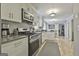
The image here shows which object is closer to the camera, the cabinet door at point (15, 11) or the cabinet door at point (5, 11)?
the cabinet door at point (5, 11)

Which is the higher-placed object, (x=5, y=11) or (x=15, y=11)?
(x=15, y=11)

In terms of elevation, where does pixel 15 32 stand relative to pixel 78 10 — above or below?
below

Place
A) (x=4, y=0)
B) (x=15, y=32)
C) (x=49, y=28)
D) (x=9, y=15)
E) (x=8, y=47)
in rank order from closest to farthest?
(x=8, y=47)
(x=4, y=0)
(x=9, y=15)
(x=15, y=32)
(x=49, y=28)

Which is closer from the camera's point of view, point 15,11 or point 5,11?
point 5,11

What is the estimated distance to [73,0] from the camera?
2.92 meters

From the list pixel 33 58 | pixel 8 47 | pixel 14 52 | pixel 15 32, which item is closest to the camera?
pixel 33 58

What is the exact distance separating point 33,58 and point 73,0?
191 cm

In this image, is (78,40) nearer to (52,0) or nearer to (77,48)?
(77,48)

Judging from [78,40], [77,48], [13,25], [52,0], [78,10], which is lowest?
[77,48]

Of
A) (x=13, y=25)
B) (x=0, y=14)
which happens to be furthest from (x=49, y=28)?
(x=0, y=14)

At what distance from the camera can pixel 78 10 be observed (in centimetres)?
348

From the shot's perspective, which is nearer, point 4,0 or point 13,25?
point 4,0

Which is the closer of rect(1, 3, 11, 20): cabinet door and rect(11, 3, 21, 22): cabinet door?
rect(1, 3, 11, 20): cabinet door

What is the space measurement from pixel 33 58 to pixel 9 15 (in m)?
2.11
